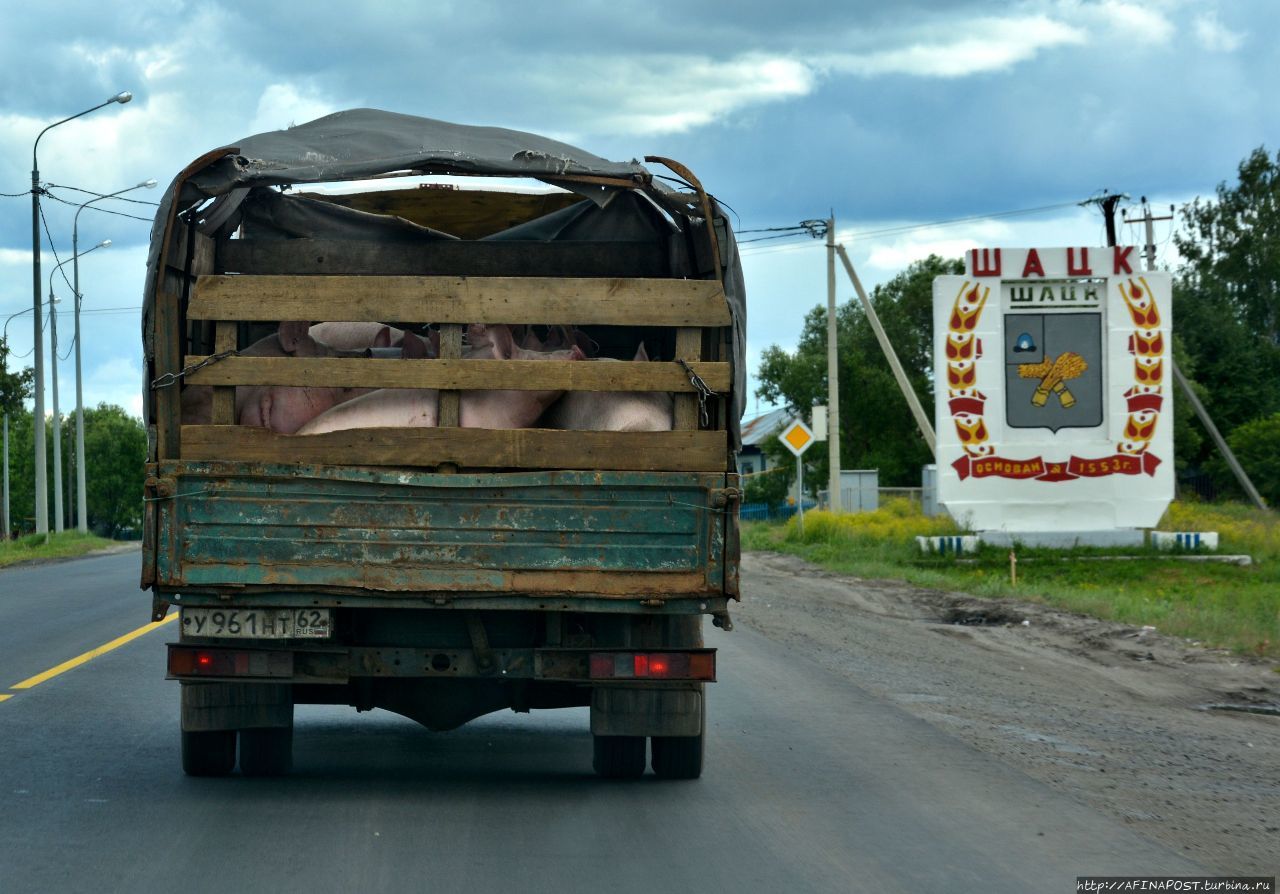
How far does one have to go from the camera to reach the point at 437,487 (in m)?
6.80

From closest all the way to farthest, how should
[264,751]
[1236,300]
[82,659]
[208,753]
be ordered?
[208,753] < [264,751] < [82,659] < [1236,300]

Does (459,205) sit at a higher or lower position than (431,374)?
higher

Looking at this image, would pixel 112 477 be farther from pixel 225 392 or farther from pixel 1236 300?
pixel 225 392

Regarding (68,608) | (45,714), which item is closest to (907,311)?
(68,608)

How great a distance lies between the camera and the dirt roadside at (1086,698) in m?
7.18

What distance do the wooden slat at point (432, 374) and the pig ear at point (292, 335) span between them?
634 mm

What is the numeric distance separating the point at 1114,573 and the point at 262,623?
1980cm

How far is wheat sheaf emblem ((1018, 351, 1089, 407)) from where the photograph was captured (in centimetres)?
2680

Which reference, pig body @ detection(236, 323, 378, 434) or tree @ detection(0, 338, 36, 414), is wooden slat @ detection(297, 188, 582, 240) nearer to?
pig body @ detection(236, 323, 378, 434)

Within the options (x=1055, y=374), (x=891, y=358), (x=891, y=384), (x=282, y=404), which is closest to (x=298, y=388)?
(x=282, y=404)

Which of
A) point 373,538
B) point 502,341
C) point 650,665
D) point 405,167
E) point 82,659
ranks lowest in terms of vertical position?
point 82,659

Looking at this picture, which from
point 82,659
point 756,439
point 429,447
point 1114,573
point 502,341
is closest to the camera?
point 429,447

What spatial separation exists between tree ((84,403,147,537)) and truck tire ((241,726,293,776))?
11595 centimetres

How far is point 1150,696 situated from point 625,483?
6.60 meters
